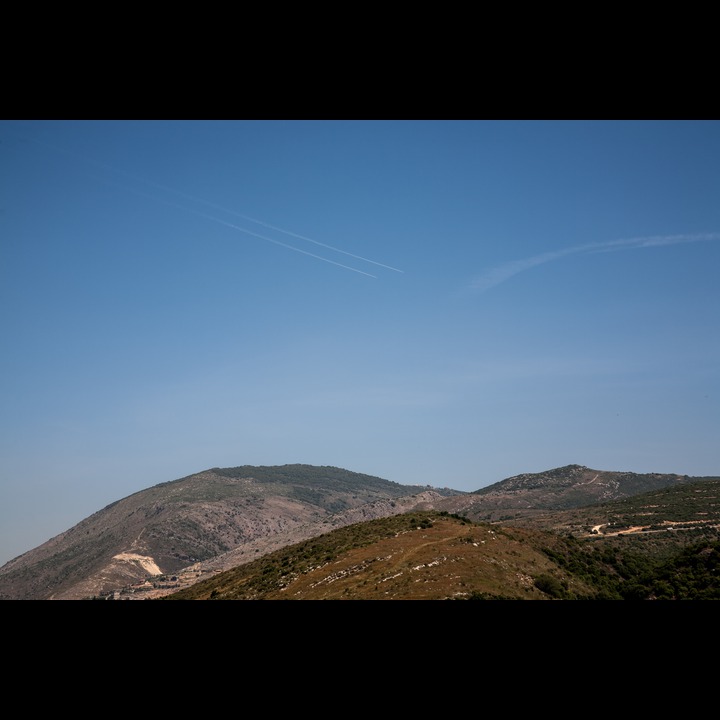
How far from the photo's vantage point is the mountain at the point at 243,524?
65188 millimetres

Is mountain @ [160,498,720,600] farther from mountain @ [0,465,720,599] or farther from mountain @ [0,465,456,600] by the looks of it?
mountain @ [0,465,456,600]

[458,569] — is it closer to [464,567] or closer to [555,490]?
[464,567]

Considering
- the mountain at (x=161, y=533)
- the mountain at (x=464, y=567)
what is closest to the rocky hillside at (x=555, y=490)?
the mountain at (x=161, y=533)

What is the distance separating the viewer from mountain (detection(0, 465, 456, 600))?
109500 millimetres

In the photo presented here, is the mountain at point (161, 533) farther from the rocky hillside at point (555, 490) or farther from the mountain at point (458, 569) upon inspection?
the mountain at point (458, 569)

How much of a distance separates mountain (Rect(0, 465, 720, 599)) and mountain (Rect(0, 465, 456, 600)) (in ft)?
1.13

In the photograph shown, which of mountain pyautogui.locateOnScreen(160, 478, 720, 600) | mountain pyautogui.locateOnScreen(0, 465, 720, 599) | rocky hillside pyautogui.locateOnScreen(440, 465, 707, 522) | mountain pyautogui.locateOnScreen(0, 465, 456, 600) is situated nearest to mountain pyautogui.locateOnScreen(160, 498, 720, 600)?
mountain pyautogui.locateOnScreen(160, 478, 720, 600)

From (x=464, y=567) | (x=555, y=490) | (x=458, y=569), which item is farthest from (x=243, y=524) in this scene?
(x=458, y=569)

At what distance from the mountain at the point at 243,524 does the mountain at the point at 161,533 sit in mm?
345

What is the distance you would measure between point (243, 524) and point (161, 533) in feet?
82.8
